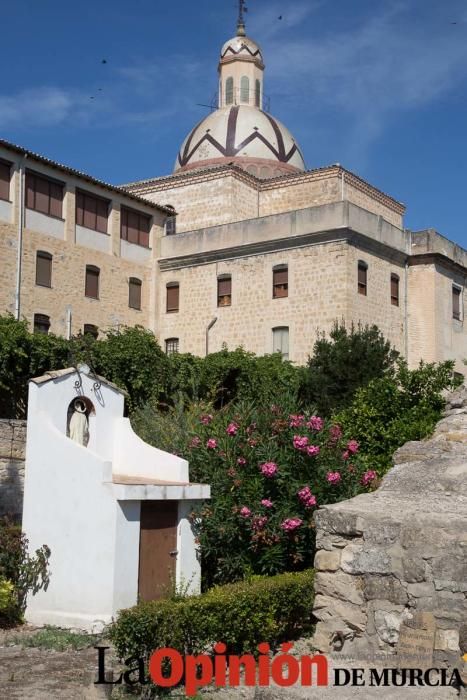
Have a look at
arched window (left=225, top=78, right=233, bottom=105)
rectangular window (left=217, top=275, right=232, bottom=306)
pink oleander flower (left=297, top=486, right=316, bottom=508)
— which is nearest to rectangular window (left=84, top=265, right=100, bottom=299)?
rectangular window (left=217, top=275, right=232, bottom=306)

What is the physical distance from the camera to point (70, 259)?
2861cm

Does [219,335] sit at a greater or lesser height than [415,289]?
lesser

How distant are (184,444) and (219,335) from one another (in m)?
19.5

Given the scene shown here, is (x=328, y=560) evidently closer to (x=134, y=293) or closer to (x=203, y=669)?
(x=203, y=669)

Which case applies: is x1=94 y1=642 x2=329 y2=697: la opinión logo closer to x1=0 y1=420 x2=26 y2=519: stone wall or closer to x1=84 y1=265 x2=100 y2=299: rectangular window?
x1=0 y1=420 x2=26 y2=519: stone wall

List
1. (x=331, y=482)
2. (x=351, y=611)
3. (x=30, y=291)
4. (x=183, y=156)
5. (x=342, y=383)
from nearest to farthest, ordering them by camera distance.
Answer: (x=351, y=611)
(x=331, y=482)
(x=342, y=383)
(x=30, y=291)
(x=183, y=156)

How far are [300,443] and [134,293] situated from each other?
72.7 feet

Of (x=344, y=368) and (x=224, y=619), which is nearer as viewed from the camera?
(x=224, y=619)

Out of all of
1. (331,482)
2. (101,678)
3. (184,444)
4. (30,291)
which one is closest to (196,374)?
(30,291)

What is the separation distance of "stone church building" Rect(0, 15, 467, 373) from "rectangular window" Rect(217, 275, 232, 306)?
1.6 inches

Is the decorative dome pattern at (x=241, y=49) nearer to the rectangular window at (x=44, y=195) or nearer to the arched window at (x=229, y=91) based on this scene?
the arched window at (x=229, y=91)

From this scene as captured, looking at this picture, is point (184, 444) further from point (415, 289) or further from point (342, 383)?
point (415, 289)

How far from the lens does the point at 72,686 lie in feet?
24.2

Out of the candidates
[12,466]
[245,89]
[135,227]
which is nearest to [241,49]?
[245,89]
